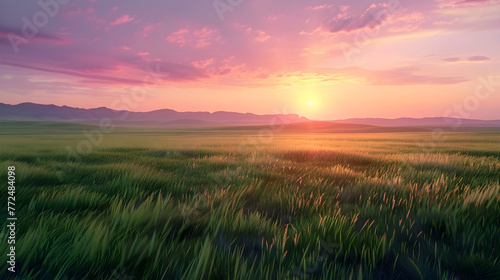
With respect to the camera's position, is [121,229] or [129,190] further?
[129,190]

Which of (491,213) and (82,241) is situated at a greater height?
(82,241)

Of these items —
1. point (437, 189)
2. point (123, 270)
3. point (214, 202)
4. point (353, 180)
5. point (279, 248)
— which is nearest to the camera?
point (123, 270)

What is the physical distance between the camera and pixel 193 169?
5289 millimetres

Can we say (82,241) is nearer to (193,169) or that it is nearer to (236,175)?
(236,175)

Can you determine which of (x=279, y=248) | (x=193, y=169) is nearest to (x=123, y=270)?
(x=279, y=248)

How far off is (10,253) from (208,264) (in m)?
1.09

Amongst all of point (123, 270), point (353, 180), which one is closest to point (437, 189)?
point (353, 180)

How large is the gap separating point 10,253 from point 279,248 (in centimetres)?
154

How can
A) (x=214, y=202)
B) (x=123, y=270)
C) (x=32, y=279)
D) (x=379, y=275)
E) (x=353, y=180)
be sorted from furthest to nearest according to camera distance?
(x=353, y=180)
(x=214, y=202)
(x=379, y=275)
(x=123, y=270)
(x=32, y=279)

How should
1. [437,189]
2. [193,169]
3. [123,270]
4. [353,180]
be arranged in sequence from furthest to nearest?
[193,169] < [353,180] < [437,189] < [123,270]

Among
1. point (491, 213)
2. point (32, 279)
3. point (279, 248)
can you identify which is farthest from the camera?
point (491, 213)

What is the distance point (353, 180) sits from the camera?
4.15 m

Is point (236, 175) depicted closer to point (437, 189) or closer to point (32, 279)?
point (437, 189)

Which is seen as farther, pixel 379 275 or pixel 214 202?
pixel 214 202
